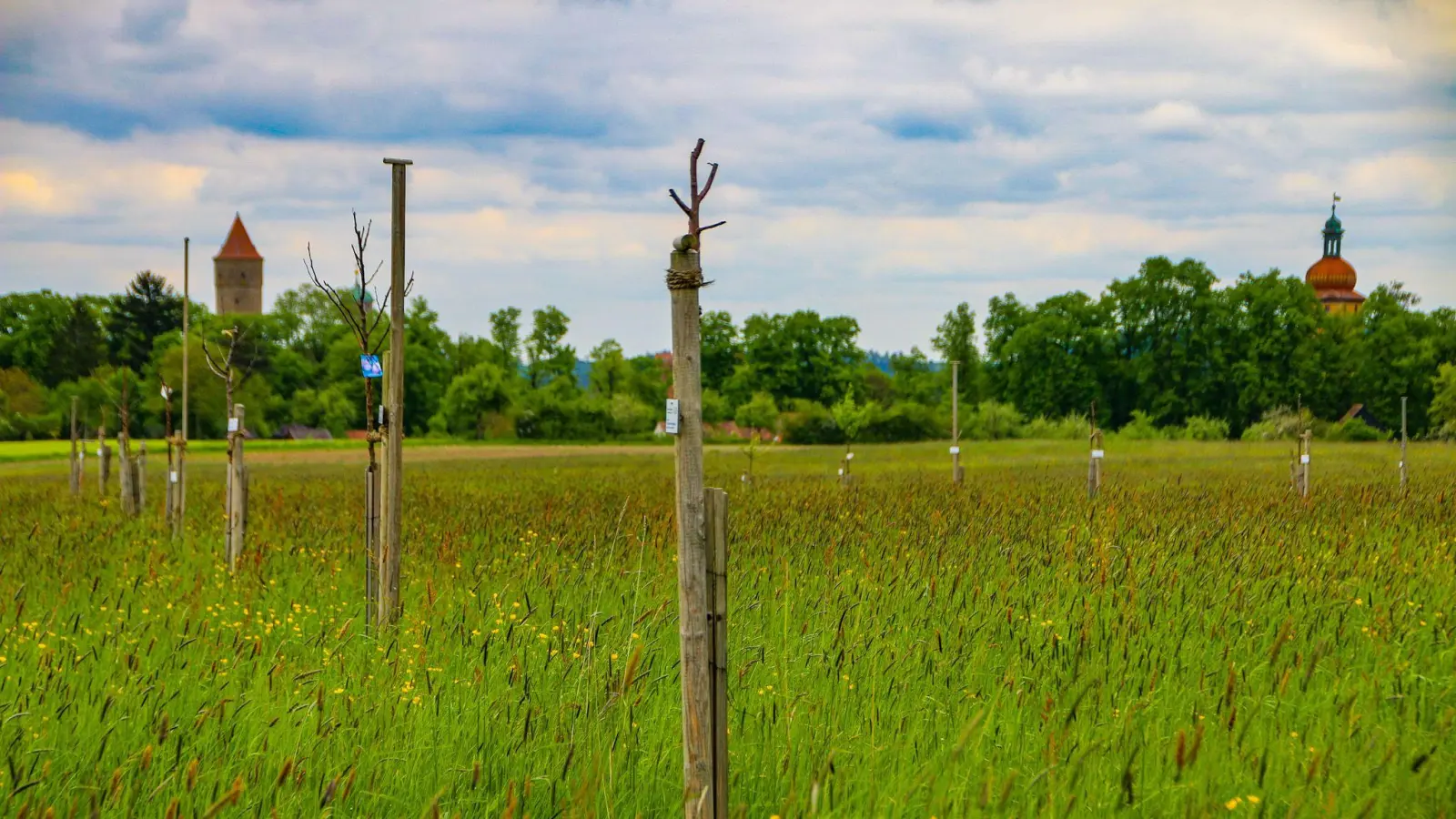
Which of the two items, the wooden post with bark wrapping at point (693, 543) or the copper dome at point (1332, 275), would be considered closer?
the wooden post with bark wrapping at point (693, 543)

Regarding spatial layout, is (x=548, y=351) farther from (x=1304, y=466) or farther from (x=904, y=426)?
(x=1304, y=466)

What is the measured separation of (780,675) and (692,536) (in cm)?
221

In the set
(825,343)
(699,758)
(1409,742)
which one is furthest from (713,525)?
(825,343)

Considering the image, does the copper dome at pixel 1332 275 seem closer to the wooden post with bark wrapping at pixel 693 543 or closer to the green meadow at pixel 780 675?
the green meadow at pixel 780 675

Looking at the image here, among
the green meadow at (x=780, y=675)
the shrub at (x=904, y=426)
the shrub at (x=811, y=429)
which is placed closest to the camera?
the green meadow at (x=780, y=675)

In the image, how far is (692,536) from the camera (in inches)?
163

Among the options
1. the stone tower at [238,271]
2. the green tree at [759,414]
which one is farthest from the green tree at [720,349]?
the stone tower at [238,271]

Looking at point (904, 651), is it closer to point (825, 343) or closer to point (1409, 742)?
point (1409, 742)

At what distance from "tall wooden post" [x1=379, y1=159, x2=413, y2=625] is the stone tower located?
154 meters

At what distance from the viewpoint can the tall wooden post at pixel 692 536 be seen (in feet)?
13.4

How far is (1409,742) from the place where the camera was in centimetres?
536

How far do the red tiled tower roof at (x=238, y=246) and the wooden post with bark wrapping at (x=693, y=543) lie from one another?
158 m

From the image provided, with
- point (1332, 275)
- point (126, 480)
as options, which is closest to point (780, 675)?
point (126, 480)

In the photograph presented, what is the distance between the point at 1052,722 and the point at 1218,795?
2.62 feet
